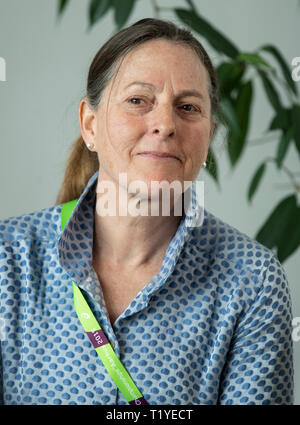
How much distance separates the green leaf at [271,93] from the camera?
194 centimetres

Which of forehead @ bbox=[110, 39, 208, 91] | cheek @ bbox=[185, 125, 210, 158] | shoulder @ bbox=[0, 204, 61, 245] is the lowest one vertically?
shoulder @ bbox=[0, 204, 61, 245]

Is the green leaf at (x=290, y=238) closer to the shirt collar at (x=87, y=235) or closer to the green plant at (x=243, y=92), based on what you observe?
the green plant at (x=243, y=92)

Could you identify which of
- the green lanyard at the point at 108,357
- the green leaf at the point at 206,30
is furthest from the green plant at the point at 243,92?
the green lanyard at the point at 108,357

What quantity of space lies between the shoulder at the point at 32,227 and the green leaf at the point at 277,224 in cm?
80

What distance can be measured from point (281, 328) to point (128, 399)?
1.05 feet

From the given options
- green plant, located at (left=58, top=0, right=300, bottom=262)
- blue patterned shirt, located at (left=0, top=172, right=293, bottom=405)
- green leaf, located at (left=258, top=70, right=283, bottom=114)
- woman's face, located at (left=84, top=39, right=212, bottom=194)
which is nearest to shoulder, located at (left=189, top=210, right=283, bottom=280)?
blue patterned shirt, located at (left=0, top=172, right=293, bottom=405)

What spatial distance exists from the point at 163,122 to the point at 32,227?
362 millimetres

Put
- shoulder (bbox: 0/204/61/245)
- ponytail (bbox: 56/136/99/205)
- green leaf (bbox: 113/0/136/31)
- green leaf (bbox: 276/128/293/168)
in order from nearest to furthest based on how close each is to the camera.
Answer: shoulder (bbox: 0/204/61/245) → ponytail (bbox: 56/136/99/205) → green leaf (bbox: 113/0/136/31) → green leaf (bbox: 276/128/293/168)

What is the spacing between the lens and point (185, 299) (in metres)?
1.27

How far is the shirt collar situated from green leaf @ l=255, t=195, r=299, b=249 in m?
0.65

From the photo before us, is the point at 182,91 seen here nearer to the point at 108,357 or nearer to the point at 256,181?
the point at 108,357

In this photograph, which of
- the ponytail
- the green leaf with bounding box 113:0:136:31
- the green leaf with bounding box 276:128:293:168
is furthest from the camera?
the green leaf with bounding box 276:128:293:168

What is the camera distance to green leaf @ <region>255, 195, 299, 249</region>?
1.96m

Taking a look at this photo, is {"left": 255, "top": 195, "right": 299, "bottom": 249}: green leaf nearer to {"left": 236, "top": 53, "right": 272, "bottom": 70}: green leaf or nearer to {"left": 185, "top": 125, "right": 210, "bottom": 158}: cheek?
{"left": 236, "top": 53, "right": 272, "bottom": 70}: green leaf
